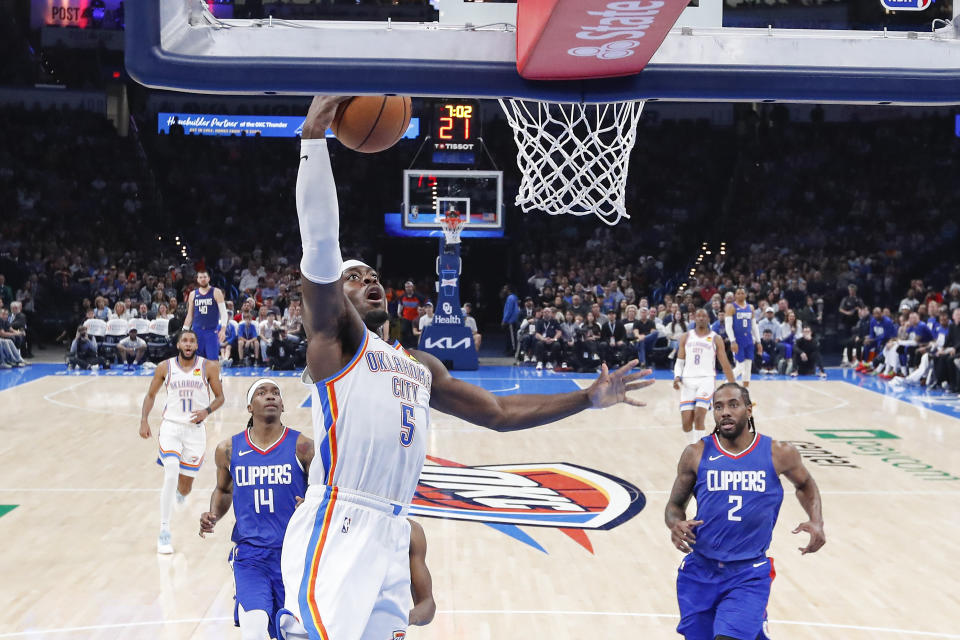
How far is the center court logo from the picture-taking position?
7.81 metres

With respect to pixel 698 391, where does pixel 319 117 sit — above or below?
above

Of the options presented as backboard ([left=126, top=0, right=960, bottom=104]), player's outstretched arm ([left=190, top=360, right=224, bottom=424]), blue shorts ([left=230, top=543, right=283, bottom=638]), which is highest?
backboard ([left=126, top=0, right=960, bottom=104])

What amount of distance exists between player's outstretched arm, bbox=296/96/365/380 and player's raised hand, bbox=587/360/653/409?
793 millimetres

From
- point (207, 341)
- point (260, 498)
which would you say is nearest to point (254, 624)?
point (260, 498)

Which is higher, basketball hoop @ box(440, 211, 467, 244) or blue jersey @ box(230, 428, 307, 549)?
basketball hoop @ box(440, 211, 467, 244)

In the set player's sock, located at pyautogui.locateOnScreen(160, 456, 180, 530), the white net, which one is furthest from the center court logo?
the white net

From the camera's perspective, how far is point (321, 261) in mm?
2529

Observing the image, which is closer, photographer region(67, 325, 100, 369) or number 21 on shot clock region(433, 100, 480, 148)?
number 21 on shot clock region(433, 100, 480, 148)

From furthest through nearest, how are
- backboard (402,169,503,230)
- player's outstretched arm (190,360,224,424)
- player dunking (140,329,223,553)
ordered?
backboard (402,169,503,230), player's outstretched arm (190,360,224,424), player dunking (140,329,223,553)

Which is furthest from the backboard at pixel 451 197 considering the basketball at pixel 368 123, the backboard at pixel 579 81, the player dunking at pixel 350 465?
the player dunking at pixel 350 465

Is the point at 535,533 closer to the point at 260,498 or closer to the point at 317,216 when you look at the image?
the point at 260,498

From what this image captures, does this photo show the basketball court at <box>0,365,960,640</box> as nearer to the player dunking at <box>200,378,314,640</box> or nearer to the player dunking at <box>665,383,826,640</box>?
the player dunking at <box>200,378,314,640</box>

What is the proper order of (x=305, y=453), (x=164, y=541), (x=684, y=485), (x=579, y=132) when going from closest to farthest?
(x=684, y=485) → (x=305, y=453) → (x=164, y=541) → (x=579, y=132)

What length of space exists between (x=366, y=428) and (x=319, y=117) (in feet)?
2.87
